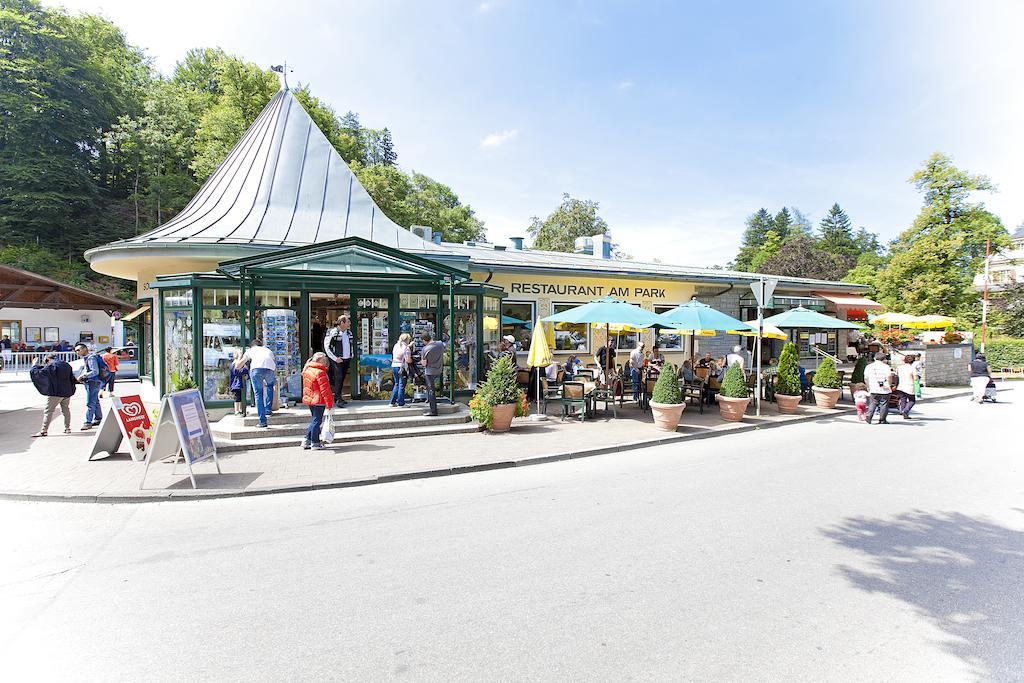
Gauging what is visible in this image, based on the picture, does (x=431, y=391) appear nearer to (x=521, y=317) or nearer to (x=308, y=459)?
(x=308, y=459)

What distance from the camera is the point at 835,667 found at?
3.00 m

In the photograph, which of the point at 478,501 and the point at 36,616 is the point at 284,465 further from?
the point at 36,616

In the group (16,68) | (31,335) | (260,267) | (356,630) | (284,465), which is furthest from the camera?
(16,68)

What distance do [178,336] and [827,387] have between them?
15.4m

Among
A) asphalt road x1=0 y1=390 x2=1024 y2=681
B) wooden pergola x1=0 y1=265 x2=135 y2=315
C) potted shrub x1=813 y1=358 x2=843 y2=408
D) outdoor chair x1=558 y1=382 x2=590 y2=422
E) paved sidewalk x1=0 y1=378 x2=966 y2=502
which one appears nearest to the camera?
asphalt road x1=0 y1=390 x2=1024 y2=681

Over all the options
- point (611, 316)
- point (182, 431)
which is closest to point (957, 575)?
point (611, 316)

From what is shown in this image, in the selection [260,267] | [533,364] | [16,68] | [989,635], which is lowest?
[989,635]

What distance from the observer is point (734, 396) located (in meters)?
11.1

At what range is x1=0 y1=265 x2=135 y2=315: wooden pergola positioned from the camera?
19469 mm

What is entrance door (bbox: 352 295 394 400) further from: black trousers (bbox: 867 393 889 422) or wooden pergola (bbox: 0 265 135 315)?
wooden pergola (bbox: 0 265 135 315)

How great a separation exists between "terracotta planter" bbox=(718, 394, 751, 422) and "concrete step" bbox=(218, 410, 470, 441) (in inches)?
225

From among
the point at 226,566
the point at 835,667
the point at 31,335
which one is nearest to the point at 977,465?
the point at 835,667

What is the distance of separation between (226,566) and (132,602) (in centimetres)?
69

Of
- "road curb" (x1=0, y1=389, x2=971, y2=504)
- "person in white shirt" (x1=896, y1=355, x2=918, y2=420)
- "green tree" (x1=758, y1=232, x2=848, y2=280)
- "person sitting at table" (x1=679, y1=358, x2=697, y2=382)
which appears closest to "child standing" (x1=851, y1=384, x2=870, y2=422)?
"person in white shirt" (x1=896, y1=355, x2=918, y2=420)
